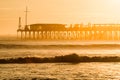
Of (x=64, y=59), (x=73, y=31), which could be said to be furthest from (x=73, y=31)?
(x=64, y=59)

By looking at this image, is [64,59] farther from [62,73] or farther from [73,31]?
[73,31]

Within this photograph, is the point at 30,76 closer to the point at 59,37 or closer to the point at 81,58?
the point at 81,58

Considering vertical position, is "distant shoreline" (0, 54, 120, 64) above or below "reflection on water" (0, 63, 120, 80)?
above

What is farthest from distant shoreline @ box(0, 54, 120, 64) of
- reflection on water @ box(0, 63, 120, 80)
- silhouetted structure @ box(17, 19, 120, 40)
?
silhouetted structure @ box(17, 19, 120, 40)

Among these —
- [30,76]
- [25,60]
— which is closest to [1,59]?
[25,60]

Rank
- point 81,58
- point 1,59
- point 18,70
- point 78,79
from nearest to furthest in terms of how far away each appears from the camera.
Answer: point 78,79 < point 18,70 < point 1,59 < point 81,58

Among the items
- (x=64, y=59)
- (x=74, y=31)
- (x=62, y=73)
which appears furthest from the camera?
(x=74, y=31)

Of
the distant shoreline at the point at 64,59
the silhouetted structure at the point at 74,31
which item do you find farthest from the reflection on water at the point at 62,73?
the silhouetted structure at the point at 74,31

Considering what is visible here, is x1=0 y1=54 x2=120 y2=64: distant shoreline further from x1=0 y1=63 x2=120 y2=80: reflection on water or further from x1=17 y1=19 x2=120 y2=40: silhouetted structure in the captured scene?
x1=17 y1=19 x2=120 y2=40: silhouetted structure

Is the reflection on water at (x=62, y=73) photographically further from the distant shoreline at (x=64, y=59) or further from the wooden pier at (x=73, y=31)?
the wooden pier at (x=73, y=31)

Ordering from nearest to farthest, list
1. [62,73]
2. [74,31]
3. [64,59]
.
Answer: [62,73] < [64,59] < [74,31]

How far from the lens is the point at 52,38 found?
130m

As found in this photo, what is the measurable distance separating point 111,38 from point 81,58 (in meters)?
77.9

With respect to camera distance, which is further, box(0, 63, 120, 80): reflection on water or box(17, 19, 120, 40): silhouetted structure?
box(17, 19, 120, 40): silhouetted structure
